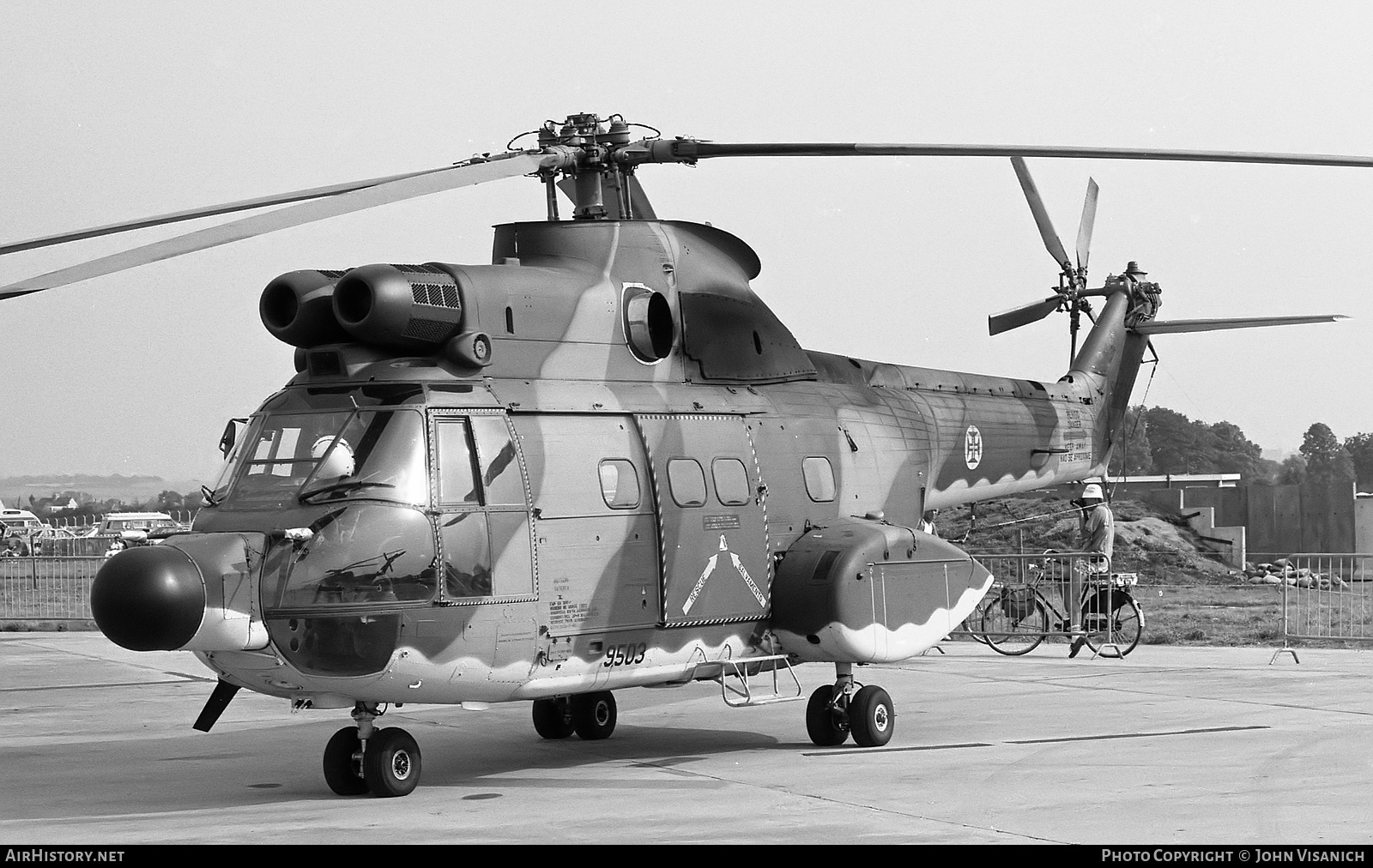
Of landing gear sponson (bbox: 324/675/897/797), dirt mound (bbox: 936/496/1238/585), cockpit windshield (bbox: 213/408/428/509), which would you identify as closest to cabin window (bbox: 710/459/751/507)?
landing gear sponson (bbox: 324/675/897/797)

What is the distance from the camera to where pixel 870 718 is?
472 inches

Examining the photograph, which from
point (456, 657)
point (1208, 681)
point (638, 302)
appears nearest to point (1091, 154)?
point (638, 302)

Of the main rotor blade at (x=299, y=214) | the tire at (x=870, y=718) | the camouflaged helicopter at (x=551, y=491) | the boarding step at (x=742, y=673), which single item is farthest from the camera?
the tire at (x=870, y=718)

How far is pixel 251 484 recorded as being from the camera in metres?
9.90

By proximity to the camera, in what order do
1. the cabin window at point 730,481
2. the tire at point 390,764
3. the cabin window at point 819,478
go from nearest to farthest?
the tire at point 390,764 < the cabin window at point 730,481 < the cabin window at point 819,478

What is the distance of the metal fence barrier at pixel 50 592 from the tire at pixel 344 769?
1672cm

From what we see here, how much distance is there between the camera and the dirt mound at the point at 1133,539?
121 ft

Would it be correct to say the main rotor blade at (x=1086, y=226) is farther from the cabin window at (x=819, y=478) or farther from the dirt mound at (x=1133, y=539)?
the dirt mound at (x=1133, y=539)

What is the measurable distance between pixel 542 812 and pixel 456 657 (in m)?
1.13

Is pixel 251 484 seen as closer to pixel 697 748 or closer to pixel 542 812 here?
pixel 542 812

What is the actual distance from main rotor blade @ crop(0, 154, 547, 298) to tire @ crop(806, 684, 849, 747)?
461cm

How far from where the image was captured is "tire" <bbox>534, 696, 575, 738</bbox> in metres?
12.9

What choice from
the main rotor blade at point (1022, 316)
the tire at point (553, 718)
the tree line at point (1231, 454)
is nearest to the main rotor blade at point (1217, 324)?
the main rotor blade at point (1022, 316)

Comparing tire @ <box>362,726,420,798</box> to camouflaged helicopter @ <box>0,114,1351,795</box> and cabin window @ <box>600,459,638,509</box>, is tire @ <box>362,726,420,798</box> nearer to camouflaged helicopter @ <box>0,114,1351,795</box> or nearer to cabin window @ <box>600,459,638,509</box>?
camouflaged helicopter @ <box>0,114,1351,795</box>
